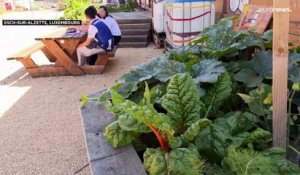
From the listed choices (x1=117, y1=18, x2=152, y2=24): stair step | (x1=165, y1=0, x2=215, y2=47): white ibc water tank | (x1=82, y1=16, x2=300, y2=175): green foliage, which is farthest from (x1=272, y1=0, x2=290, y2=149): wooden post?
(x1=117, y1=18, x2=152, y2=24): stair step

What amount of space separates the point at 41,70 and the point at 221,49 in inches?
187

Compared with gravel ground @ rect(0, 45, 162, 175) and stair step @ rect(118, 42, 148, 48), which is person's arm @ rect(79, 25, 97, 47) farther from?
stair step @ rect(118, 42, 148, 48)

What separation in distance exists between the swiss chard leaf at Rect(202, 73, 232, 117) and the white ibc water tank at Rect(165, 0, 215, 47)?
4.23 metres

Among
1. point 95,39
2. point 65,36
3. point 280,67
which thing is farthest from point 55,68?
point 280,67

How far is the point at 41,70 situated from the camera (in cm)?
580

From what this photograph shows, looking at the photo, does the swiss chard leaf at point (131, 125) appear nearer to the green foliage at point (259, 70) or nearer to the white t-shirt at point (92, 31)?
the green foliage at point (259, 70)

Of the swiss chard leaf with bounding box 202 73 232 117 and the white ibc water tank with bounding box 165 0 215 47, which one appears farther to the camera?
the white ibc water tank with bounding box 165 0 215 47

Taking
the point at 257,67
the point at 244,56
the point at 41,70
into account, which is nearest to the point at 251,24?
the point at 244,56

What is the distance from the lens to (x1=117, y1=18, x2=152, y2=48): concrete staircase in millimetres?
8352

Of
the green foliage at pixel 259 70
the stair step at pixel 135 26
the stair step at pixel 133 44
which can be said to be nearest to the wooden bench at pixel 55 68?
the stair step at pixel 133 44

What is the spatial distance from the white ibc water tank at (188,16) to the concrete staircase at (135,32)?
2562 millimetres

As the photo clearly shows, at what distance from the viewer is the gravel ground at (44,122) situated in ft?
9.38

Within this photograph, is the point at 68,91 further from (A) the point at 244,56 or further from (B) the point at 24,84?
(A) the point at 244,56

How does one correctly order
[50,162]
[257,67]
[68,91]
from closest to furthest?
1. [257,67]
2. [50,162]
3. [68,91]
